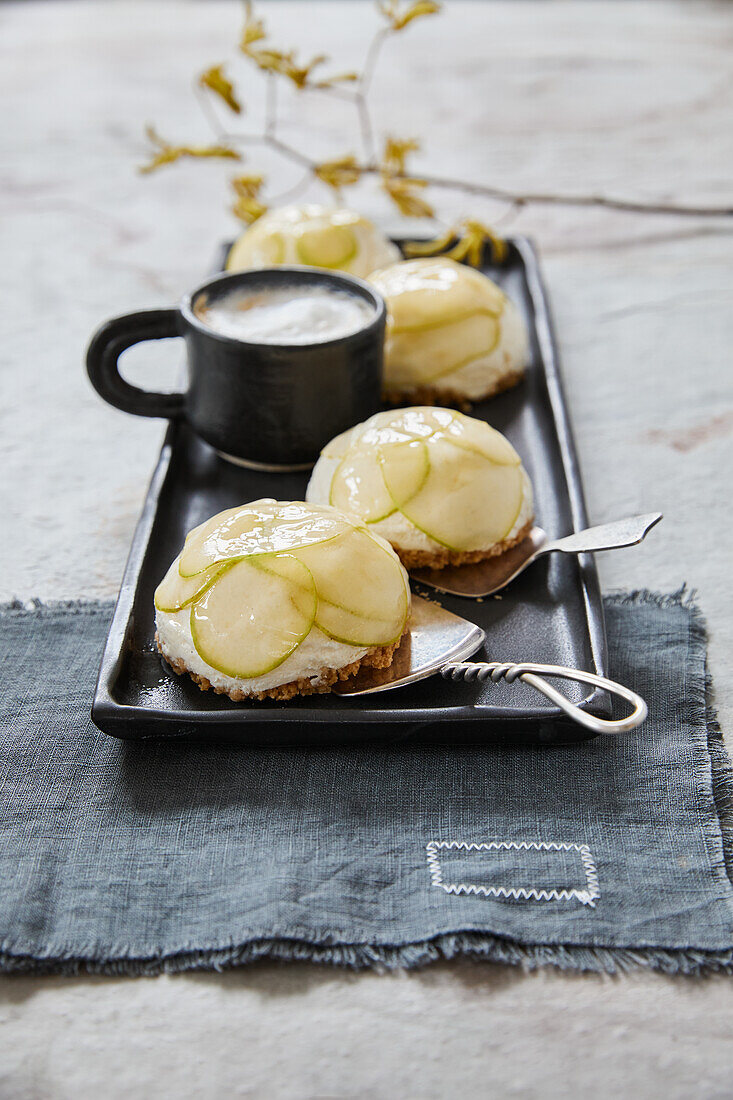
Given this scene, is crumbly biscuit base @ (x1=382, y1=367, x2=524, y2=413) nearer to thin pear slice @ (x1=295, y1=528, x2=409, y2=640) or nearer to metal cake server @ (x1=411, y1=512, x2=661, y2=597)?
metal cake server @ (x1=411, y1=512, x2=661, y2=597)

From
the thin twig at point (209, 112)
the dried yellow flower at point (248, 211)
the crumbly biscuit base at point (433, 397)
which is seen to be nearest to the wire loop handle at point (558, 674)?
the crumbly biscuit base at point (433, 397)

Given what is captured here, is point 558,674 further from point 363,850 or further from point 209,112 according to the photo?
point 209,112

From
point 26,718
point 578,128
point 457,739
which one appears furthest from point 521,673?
point 578,128

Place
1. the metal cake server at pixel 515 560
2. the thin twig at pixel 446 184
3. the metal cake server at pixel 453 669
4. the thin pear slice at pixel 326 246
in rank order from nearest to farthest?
the metal cake server at pixel 453 669, the metal cake server at pixel 515 560, the thin pear slice at pixel 326 246, the thin twig at pixel 446 184

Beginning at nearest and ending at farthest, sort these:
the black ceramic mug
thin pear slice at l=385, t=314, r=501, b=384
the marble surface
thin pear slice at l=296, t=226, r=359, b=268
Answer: the marble surface, the black ceramic mug, thin pear slice at l=385, t=314, r=501, b=384, thin pear slice at l=296, t=226, r=359, b=268

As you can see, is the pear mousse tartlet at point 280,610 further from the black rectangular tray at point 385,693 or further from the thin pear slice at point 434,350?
the thin pear slice at point 434,350

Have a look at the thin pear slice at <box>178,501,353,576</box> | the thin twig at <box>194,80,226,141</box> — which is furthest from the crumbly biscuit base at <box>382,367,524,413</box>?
the thin twig at <box>194,80,226,141</box>
